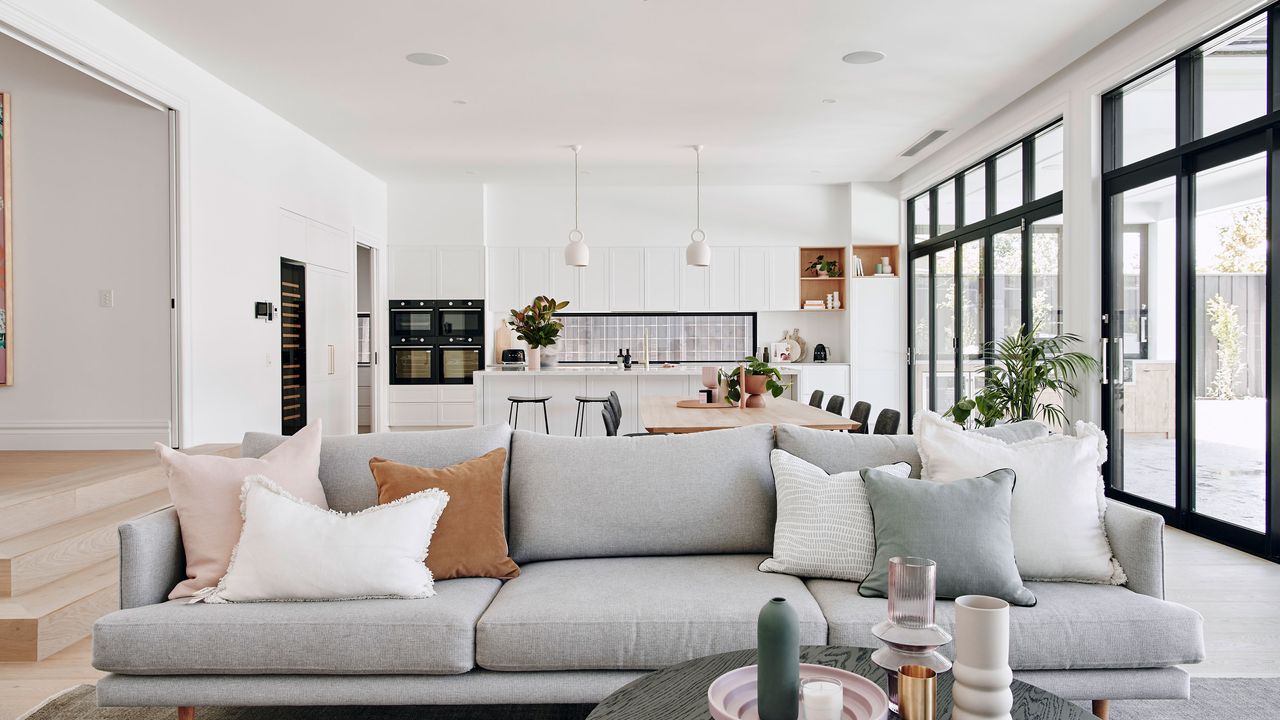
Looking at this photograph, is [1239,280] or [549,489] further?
[1239,280]

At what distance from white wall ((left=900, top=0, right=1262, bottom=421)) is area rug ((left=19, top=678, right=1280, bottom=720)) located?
324 cm

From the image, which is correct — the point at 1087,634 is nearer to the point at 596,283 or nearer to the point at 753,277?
the point at 753,277

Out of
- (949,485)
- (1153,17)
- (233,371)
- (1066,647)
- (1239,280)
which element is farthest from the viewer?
(233,371)

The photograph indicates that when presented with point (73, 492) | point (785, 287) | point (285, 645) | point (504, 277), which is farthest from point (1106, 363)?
point (504, 277)

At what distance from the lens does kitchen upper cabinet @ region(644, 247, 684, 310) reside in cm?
971

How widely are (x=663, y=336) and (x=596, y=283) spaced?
112cm

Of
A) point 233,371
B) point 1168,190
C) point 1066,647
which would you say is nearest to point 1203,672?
Result: point 1066,647

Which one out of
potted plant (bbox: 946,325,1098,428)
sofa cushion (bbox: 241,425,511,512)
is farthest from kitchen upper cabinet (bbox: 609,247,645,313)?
sofa cushion (bbox: 241,425,511,512)

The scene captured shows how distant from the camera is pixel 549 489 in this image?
8.67 ft

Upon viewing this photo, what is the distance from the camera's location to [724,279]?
9727 millimetres

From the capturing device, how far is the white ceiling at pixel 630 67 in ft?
14.9

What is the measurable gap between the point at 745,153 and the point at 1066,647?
6.59 m

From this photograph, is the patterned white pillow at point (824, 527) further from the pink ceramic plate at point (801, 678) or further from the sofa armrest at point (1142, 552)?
the pink ceramic plate at point (801, 678)

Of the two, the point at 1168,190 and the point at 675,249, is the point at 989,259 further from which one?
the point at 675,249
